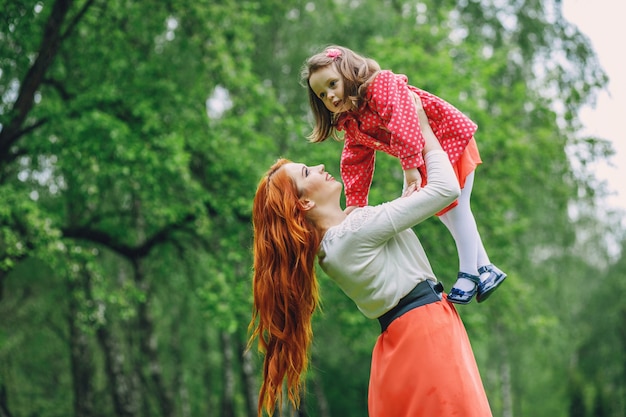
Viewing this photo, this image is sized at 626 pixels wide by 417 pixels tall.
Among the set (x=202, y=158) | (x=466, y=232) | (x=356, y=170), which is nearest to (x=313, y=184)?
(x=356, y=170)

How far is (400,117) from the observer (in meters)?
2.49

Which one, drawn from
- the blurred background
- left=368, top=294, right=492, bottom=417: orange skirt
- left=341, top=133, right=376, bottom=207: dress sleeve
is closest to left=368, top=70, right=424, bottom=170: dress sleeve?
left=341, top=133, right=376, bottom=207: dress sleeve

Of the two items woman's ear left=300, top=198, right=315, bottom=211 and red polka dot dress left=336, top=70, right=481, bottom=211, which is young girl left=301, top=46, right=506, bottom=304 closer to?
red polka dot dress left=336, top=70, right=481, bottom=211

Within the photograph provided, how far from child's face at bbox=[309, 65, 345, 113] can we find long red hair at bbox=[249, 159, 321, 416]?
298 millimetres

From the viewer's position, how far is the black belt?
8.21ft

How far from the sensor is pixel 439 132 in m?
2.65

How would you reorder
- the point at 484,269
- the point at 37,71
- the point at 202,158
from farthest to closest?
1. the point at 202,158
2. the point at 37,71
3. the point at 484,269

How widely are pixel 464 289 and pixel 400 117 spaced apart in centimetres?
66

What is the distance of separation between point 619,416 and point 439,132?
21.9 meters

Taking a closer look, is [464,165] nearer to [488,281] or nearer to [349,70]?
[488,281]

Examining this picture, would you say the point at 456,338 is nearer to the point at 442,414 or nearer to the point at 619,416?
the point at 442,414

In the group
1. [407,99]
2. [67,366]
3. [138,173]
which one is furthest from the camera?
[67,366]

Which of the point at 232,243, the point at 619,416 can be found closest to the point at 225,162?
the point at 232,243

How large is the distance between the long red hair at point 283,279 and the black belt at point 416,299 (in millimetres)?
347
